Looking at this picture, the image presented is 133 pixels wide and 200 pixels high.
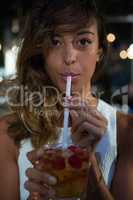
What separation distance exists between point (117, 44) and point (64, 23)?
0.76 metres

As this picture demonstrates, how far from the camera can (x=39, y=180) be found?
1.20m

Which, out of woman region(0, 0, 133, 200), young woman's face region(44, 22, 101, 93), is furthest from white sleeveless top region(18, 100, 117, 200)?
young woman's face region(44, 22, 101, 93)

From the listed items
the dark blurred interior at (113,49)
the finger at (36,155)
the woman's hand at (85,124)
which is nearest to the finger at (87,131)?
the woman's hand at (85,124)

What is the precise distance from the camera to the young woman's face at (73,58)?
1.44 metres

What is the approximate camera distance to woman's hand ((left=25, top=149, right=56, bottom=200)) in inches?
46.3

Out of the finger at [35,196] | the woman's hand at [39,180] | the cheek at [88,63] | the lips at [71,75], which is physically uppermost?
the cheek at [88,63]

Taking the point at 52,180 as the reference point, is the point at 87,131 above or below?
above

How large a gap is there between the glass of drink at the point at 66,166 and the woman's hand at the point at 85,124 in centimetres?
6

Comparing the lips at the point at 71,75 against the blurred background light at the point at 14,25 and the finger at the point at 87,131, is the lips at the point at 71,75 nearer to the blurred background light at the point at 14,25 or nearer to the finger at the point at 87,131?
the finger at the point at 87,131

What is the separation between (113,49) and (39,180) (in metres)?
1.09

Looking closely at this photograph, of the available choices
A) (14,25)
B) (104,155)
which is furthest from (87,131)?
(14,25)

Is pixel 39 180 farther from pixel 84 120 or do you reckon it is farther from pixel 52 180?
pixel 84 120

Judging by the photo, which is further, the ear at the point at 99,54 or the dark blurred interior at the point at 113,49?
the dark blurred interior at the point at 113,49

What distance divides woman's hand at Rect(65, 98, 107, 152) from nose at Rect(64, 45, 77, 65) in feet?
0.66
